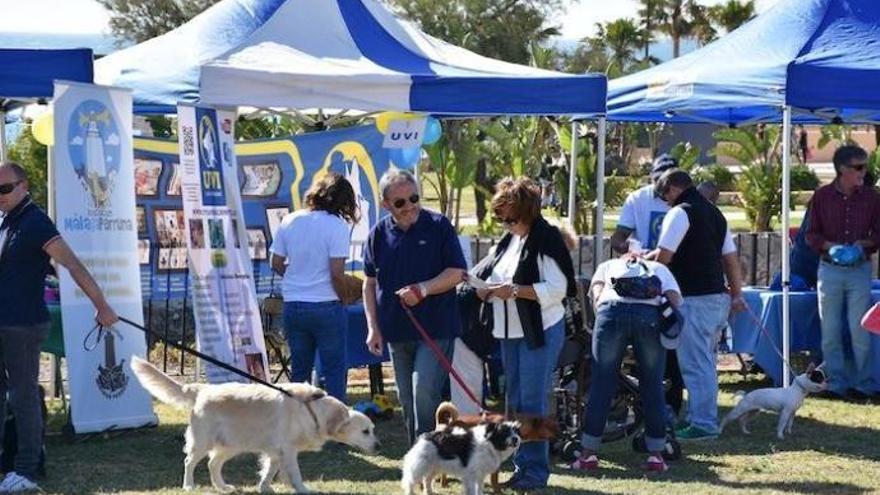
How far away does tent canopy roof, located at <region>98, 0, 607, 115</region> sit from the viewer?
9.81 m

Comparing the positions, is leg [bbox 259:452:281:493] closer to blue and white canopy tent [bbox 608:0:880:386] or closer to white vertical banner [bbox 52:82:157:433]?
white vertical banner [bbox 52:82:157:433]

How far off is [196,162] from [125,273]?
0.80 m

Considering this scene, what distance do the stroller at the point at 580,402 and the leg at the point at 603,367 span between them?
0.38 metres

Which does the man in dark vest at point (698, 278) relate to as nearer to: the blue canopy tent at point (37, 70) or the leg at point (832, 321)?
the leg at point (832, 321)

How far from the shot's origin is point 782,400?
9828 millimetres

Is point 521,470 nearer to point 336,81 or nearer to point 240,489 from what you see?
point 240,489

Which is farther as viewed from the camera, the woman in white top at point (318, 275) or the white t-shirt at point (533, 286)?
the woman in white top at point (318, 275)

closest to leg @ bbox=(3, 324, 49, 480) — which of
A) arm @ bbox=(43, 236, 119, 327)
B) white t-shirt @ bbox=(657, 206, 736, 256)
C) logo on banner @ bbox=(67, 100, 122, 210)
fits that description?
arm @ bbox=(43, 236, 119, 327)

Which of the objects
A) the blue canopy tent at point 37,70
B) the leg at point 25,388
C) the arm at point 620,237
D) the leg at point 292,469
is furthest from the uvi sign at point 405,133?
the leg at point 292,469

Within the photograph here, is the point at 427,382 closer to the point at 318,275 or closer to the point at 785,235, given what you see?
the point at 318,275

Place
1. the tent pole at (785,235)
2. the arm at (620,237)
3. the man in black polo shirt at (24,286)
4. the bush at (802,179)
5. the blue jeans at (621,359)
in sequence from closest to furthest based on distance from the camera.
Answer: the man in black polo shirt at (24,286), the blue jeans at (621,359), the arm at (620,237), the tent pole at (785,235), the bush at (802,179)

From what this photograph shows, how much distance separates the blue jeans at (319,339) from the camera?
8.73 meters

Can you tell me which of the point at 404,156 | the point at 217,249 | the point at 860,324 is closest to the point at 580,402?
the point at 217,249

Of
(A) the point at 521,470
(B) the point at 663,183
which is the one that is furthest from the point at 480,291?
(B) the point at 663,183
